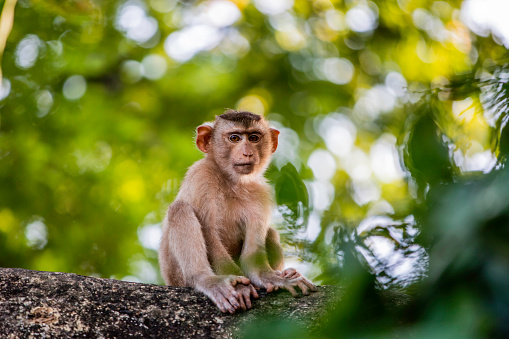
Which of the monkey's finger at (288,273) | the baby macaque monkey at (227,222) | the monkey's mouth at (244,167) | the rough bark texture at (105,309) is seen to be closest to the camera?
the rough bark texture at (105,309)

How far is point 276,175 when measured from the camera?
156 cm

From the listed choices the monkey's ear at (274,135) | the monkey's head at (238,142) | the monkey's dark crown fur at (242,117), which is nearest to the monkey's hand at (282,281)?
the monkey's head at (238,142)

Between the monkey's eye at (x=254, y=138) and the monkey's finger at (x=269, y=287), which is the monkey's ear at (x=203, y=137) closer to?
the monkey's eye at (x=254, y=138)

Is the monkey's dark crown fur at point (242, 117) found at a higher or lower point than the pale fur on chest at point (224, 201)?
higher

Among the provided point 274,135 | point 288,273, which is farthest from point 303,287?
point 274,135

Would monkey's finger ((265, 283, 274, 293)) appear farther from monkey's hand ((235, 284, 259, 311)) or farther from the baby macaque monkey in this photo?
monkey's hand ((235, 284, 259, 311))

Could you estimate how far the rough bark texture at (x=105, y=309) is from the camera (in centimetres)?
A: 489

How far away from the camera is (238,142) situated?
878 cm

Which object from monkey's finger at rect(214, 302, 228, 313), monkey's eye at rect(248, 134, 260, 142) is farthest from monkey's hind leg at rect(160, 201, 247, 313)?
monkey's eye at rect(248, 134, 260, 142)

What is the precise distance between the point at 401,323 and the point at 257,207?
6.62m

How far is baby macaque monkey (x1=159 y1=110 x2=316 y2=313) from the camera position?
21.1 ft

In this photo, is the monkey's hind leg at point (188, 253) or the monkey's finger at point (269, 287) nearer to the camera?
the monkey's finger at point (269, 287)

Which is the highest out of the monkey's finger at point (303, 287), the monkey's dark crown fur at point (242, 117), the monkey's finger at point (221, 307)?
the monkey's finger at point (303, 287)

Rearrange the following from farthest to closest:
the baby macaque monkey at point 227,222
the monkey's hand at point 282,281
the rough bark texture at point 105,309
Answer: the baby macaque monkey at point 227,222 < the monkey's hand at point 282,281 < the rough bark texture at point 105,309
